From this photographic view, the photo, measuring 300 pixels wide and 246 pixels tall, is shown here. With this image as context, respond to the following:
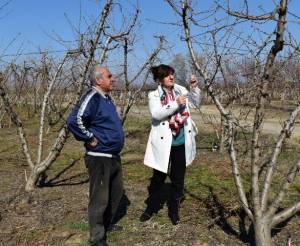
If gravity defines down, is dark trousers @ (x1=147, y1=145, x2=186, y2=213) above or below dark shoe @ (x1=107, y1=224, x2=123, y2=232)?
above

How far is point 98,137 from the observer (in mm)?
4113

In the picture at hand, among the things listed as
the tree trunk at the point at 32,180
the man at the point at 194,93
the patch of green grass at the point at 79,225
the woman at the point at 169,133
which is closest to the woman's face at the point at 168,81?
the woman at the point at 169,133

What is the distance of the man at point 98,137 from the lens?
4.05m

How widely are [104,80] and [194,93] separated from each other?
1067 millimetres

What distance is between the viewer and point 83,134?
13.2 ft

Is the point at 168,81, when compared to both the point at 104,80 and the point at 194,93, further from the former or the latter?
the point at 104,80

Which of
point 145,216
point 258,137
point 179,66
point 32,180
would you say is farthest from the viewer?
point 179,66

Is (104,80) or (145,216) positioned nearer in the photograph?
(104,80)

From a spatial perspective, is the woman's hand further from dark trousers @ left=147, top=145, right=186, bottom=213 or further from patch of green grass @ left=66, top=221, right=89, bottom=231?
patch of green grass @ left=66, top=221, right=89, bottom=231

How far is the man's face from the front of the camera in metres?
4.15

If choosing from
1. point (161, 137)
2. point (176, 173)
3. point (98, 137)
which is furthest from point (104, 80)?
point (176, 173)

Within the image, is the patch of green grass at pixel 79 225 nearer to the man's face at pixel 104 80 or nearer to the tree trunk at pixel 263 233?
the man's face at pixel 104 80

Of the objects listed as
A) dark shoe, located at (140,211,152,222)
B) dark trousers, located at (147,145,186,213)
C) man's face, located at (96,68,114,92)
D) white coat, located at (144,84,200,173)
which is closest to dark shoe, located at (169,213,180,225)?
dark trousers, located at (147,145,186,213)

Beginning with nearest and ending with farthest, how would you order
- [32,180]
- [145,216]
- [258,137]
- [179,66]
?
[258,137]
[145,216]
[32,180]
[179,66]
